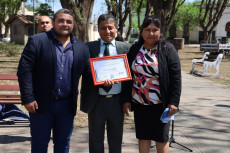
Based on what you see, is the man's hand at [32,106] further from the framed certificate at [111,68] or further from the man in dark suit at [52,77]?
the framed certificate at [111,68]

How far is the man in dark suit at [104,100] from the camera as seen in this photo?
10.5ft

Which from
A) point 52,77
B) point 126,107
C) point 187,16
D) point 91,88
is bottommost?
point 126,107

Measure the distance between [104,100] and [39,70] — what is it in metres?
0.78

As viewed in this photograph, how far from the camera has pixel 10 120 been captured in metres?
5.47

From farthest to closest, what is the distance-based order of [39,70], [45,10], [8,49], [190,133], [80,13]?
[45,10] → [8,49] → [80,13] → [190,133] → [39,70]

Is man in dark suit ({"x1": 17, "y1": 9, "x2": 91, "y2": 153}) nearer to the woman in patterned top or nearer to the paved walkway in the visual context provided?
the woman in patterned top

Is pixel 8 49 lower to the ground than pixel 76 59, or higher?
lower

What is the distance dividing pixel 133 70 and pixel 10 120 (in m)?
3.23

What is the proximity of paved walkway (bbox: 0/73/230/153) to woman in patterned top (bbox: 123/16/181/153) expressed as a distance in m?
1.09

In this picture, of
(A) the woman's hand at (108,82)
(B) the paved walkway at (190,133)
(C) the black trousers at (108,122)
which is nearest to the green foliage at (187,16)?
(B) the paved walkway at (190,133)

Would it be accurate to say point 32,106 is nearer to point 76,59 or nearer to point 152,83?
point 76,59

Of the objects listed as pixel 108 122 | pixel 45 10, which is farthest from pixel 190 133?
pixel 45 10

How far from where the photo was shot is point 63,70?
9.79 ft

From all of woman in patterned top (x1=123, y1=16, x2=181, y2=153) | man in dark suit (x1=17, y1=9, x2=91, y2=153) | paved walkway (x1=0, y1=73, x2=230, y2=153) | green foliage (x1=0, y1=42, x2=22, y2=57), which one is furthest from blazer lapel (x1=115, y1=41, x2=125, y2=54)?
green foliage (x1=0, y1=42, x2=22, y2=57)
